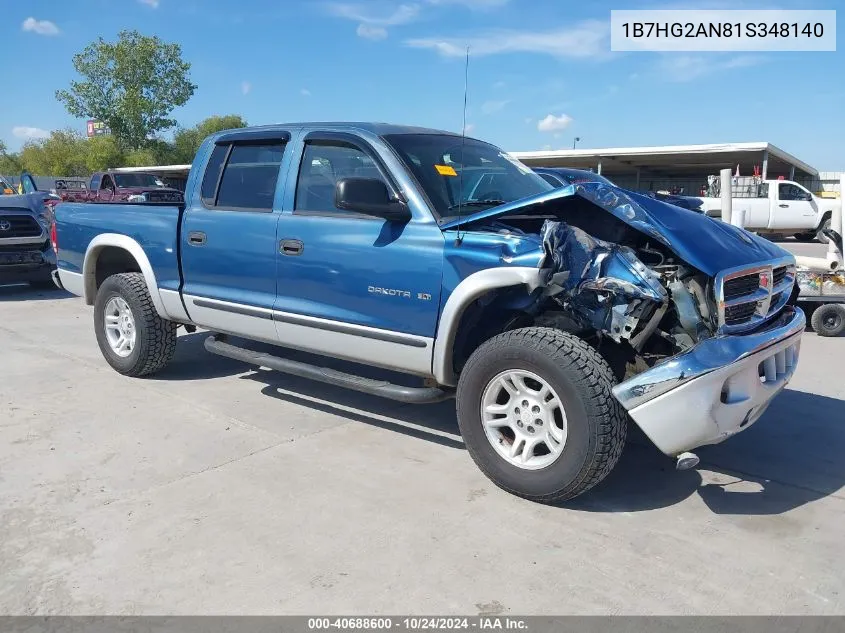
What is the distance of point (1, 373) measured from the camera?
19.9ft

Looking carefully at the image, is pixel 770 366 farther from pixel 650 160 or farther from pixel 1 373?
pixel 650 160

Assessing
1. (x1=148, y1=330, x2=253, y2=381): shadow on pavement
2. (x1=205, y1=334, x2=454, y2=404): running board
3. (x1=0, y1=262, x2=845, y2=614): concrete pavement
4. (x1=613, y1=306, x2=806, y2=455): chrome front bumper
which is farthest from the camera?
(x1=148, y1=330, x2=253, y2=381): shadow on pavement

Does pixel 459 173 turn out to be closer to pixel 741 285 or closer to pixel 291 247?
pixel 291 247

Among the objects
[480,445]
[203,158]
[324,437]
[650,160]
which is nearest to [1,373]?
[203,158]

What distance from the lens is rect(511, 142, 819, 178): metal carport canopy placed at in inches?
1068

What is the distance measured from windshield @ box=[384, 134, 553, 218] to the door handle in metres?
0.85

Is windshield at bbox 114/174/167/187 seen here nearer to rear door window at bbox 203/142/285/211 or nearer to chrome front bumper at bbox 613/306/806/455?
rear door window at bbox 203/142/285/211

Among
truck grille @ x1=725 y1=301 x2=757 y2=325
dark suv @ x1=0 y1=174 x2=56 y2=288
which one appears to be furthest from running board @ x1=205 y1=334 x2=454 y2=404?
dark suv @ x1=0 y1=174 x2=56 y2=288

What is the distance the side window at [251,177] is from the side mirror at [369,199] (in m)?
1.05

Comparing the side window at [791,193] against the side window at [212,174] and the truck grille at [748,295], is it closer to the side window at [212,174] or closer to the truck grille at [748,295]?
the truck grille at [748,295]

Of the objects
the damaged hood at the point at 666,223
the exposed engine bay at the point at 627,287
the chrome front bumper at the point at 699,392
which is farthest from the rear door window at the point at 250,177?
the chrome front bumper at the point at 699,392

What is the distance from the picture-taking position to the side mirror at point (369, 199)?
383 cm

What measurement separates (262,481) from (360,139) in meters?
2.13

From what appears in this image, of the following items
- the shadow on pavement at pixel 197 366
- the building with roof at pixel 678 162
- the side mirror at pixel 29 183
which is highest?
the building with roof at pixel 678 162
